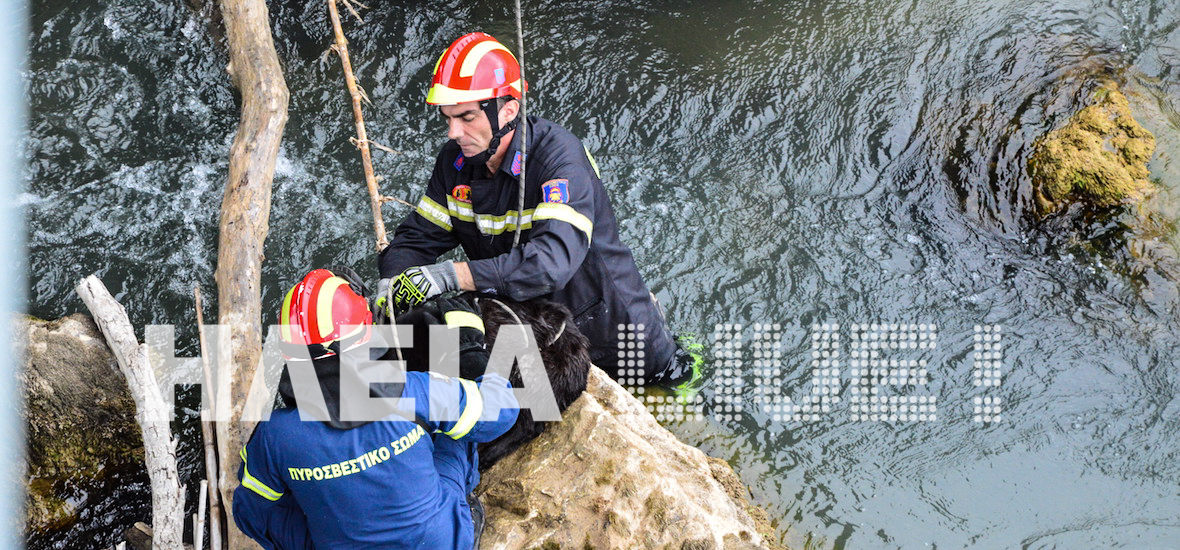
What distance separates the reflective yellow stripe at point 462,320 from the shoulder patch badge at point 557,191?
2.04 feet

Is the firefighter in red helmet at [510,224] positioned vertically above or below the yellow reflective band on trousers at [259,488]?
above

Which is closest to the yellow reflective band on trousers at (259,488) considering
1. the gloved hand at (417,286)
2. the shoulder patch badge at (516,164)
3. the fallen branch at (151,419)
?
the gloved hand at (417,286)

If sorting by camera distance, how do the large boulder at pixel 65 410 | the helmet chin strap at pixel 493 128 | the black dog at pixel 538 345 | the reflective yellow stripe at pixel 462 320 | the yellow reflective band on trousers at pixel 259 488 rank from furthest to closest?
the large boulder at pixel 65 410
the helmet chin strap at pixel 493 128
the black dog at pixel 538 345
the reflective yellow stripe at pixel 462 320
the yellow reflective band on trousers at pixel 259 488

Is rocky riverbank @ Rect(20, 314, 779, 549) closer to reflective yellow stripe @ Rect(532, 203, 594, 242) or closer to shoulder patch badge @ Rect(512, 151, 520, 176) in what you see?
reflective yellow stripe @ Rect(532, 203, 594, 242)

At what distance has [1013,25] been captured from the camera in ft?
21.0

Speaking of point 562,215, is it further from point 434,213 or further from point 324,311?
point 324,311

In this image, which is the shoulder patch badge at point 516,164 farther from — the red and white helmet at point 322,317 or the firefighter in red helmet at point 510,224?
the red and white helmet at point 322,317

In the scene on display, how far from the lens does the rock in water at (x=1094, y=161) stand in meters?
5.38

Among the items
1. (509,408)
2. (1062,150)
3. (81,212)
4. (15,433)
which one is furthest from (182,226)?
(1062,150)

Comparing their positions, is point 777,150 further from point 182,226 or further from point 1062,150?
point 182,226

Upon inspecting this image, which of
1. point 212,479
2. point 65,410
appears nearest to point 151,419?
point 212,479

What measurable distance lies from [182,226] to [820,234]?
12.9ft

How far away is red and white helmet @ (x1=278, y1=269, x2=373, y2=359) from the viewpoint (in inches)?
103

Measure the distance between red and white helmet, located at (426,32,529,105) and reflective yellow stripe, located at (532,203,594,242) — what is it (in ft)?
1.53
